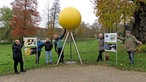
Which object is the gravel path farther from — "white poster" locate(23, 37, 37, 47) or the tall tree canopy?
the tall tree canopy

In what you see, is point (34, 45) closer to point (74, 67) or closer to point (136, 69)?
point (74, 67)

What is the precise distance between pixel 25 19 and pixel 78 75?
40.7m

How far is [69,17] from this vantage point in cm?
1678

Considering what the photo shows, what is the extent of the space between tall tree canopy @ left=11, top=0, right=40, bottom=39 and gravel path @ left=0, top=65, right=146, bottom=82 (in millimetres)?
36782

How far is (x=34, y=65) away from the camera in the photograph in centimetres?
1659

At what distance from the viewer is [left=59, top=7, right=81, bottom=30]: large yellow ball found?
661 inches

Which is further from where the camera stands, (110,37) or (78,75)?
(110,37)

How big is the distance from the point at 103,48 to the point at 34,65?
436 cm

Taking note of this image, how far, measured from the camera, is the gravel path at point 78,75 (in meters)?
12.2

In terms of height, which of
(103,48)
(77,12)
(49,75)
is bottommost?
(49,75)

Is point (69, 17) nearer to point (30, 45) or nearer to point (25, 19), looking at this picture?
point (30, 45)

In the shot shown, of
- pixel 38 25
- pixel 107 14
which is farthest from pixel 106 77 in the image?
pixel 38 25

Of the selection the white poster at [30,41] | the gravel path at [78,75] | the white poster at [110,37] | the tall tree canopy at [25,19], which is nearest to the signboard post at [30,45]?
the white poster at [30,41]

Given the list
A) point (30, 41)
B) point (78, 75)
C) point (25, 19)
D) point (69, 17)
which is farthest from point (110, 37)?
point (25, 19)
